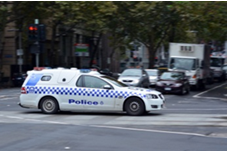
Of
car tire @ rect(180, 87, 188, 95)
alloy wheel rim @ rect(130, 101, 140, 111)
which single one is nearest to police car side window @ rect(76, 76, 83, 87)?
alloy wheel rim @ rect(130, 101, 140, 111)

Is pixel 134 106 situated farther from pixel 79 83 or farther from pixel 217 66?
pixel 217 66

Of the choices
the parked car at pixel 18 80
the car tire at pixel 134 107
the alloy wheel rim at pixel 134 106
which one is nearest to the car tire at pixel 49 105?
the car tire at pixel 134 107

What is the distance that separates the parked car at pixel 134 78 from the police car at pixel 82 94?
1432cm

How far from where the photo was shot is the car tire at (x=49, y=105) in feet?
53.2

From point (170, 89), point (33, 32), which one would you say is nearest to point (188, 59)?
point (170, 89)

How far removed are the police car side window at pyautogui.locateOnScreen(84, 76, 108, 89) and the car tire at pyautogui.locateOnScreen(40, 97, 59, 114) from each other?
1.29 meters

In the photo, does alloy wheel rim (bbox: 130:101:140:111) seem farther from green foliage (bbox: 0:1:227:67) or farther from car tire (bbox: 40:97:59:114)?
green foliage (bbox: 0:1:227:67)

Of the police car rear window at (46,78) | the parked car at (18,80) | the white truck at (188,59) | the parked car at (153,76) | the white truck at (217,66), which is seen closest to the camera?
the police car rear window at (46,78)

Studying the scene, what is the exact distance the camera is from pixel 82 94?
15.9 metres

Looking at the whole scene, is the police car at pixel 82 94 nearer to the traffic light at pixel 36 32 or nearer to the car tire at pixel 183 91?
the traffic light at pixel 36 32

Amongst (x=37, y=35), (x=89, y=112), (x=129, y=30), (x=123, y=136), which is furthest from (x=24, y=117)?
(x=129, y=30)

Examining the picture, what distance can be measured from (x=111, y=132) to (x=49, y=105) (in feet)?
16.4

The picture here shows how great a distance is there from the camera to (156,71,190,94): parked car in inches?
1134

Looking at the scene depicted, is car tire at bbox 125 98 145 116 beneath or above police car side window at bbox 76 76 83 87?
beneath
